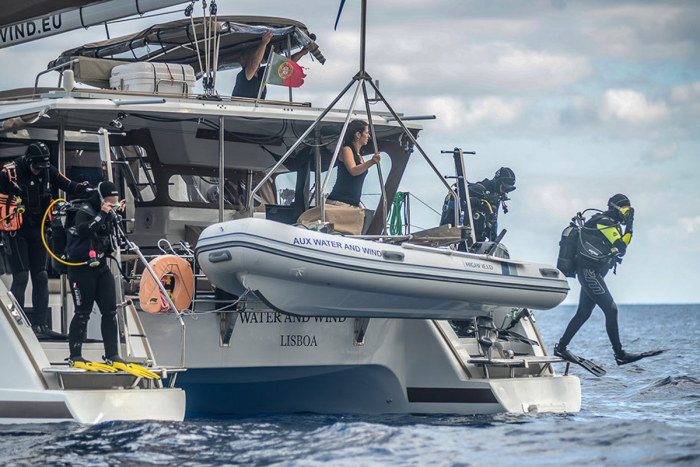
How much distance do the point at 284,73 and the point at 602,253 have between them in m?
3.97

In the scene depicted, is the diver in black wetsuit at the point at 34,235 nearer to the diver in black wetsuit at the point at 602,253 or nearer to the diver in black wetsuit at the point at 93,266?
the diver in black wetsuit at the point at 93,266

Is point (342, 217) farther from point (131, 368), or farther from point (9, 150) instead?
point (9, 150)

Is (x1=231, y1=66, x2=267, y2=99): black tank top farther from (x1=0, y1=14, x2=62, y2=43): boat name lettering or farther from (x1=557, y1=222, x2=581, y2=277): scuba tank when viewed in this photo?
(x1=557, y1=222, x2=581, y2=277): scuba tank

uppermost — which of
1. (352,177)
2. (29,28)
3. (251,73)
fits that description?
(29,28)

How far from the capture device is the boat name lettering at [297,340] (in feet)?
26.6

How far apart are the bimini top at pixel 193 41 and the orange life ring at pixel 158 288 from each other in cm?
324

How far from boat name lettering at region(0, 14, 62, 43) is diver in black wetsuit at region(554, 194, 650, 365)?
5.95 meters

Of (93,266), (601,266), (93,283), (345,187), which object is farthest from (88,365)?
(601,266)

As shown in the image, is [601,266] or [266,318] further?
[601,266]

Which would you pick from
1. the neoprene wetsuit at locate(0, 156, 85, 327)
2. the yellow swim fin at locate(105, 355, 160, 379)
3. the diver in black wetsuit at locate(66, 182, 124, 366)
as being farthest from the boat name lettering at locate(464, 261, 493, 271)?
the neoprene wetsuit at locate(0, 156, 85, 327)

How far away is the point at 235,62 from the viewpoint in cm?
1096

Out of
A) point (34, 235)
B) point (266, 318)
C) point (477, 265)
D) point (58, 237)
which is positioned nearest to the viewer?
point (58, 237)

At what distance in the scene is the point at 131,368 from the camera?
22.7ft

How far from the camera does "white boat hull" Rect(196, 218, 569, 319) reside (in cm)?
692
